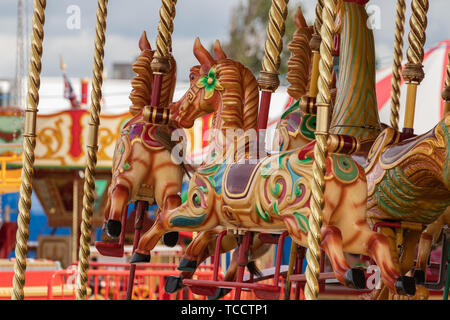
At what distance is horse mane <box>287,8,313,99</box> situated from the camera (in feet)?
12.3

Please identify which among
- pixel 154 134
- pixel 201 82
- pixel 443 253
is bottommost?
pixel 443 253

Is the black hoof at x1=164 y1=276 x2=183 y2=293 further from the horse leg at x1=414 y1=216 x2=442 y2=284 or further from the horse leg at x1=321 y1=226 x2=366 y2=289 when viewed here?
the horse leg at x1=414 y1=216 x2=442 y2=284

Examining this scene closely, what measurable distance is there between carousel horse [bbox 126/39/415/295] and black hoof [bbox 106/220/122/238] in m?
0.19

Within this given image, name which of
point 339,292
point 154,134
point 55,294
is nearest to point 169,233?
point 154,134

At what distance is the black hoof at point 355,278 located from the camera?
2607mm

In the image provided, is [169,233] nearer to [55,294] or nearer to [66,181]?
[55,294]

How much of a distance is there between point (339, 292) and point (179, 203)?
5.14m

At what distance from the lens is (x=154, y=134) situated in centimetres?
349

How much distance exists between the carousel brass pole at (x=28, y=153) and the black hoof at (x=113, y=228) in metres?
0.53

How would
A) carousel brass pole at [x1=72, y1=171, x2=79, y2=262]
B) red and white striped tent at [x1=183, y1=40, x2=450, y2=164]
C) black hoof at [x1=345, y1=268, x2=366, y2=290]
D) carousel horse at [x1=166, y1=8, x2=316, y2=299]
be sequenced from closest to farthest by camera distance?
black hoof at [x1=345, y1=268, x2=366, y2=290] < carousel horse at [x1=166, y1=8, x2=316, y2=299] < red and white striped tent at [x1=183, y1=40, x2=450, y2=164] < carousel brass pole at [x1=72, y1=171, x2=79, y2=262]

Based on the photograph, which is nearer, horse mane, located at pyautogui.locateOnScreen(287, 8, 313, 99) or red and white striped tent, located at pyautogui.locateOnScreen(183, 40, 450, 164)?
horse mane, located at pyautogui.locateOnScreen(287, 8, 313, 99)

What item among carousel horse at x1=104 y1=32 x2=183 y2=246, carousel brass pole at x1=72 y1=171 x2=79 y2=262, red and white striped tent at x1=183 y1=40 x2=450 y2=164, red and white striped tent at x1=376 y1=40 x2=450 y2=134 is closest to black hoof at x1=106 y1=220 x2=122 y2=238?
carousel horse at x1=104 y1=32 x2=183 y2=246
